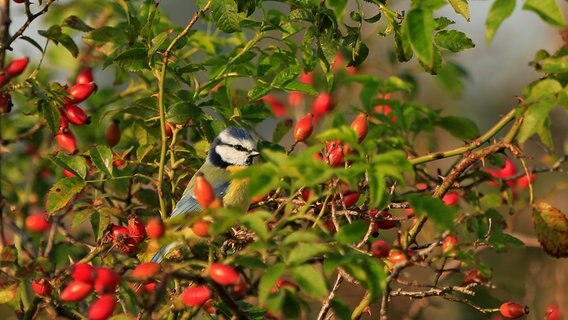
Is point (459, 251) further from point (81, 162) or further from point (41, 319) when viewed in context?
point (41, 319)

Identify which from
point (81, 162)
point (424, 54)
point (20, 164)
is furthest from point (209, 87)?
point (20, 164)

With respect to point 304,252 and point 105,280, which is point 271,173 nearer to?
point 304,252

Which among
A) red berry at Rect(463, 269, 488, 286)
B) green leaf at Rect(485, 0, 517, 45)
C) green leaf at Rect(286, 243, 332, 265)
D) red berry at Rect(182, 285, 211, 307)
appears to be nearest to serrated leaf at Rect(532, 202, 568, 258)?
red berry at Rect(463, 269, 488, 286)

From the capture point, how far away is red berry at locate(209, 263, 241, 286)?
6.59ft

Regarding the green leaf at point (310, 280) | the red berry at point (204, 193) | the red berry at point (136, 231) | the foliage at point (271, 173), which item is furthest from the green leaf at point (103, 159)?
the green leaf at point (310, 280)

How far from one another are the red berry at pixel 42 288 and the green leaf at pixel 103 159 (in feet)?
1.63

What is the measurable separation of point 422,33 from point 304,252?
2.25ft

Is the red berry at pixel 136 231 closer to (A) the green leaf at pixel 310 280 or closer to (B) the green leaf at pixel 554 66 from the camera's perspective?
(A) the green leaf at pixel 310 280

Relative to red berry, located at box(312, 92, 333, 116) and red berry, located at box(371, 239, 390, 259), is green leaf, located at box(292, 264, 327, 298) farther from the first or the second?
red berry, located at box(312, 92, 333, 116)

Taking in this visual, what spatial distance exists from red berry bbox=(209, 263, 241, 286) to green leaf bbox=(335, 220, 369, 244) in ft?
0.88

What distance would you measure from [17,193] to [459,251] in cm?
316

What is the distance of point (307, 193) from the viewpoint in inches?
114

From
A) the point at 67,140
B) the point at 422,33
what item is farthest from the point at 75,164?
the point at 422,33

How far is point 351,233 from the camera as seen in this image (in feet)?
7.11
